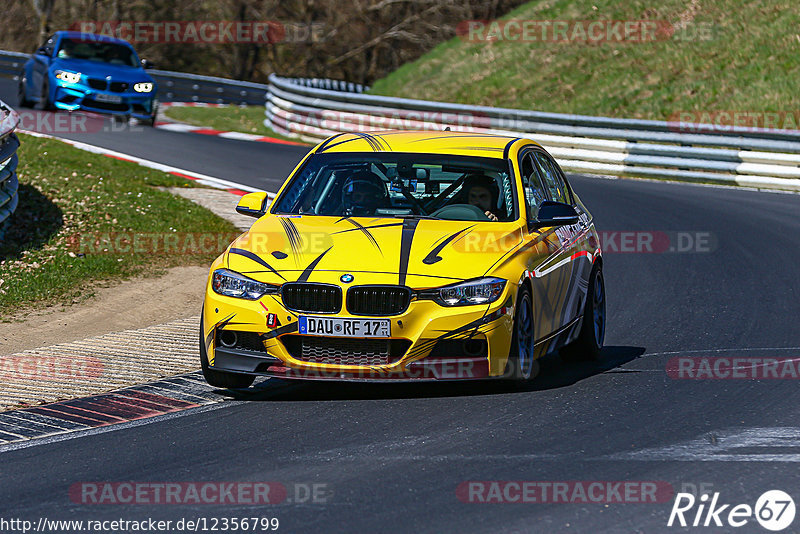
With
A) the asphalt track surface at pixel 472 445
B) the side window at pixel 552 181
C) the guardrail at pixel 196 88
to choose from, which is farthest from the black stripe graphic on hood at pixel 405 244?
the guardrail at pixel 196 88

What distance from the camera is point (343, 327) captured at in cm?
778

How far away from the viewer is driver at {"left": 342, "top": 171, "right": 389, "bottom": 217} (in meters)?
8.98

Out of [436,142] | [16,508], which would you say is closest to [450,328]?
[436,142]

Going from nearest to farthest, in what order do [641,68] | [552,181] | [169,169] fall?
1. [552,181]
2. [169,169]
3. [641,68]

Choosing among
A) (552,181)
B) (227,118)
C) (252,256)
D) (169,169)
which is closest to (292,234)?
(252,256)

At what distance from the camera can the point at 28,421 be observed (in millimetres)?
7879

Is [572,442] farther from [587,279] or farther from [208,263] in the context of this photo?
[208,263]

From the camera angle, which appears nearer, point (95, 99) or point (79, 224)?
point (79, 224)

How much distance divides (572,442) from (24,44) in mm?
48915

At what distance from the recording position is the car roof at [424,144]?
937 centimetres

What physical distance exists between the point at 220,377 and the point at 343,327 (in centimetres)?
106

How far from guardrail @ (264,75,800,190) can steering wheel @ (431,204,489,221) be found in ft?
45.9

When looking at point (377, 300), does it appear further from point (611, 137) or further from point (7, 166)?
point (611, 137)

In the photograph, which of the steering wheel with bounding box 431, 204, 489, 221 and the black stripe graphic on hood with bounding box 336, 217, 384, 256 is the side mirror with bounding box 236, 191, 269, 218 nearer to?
the black stripe graphic on hood with bounding box 336, 217, 384, 256
